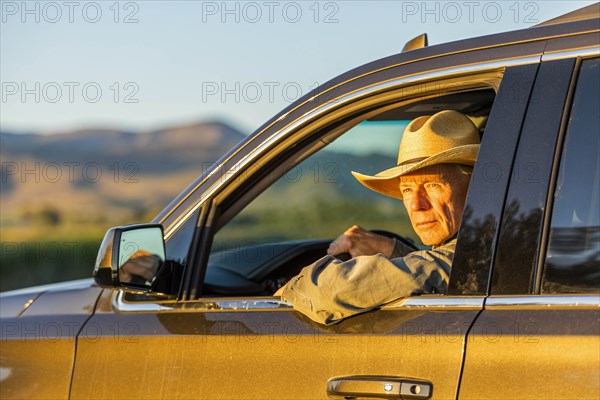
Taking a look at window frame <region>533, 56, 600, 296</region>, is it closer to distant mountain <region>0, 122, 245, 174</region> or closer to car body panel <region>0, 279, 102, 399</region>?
car body panel <region>0, 279, 102, 399</region>

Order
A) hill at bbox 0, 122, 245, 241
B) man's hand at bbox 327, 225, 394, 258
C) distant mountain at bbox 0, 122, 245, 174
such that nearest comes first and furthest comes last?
man's hand at bbox 327, 225, 394, 258
hill at bbox 0, 122, 245, 241
distant mountain at bbox 0, 122, 245, 174

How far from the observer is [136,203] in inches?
2891

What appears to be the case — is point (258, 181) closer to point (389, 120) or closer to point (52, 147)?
point (389, 120)

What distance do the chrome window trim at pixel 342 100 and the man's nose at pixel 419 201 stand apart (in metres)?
0.58

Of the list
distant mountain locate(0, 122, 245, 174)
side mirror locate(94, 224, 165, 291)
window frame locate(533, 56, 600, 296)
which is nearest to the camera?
window frame locate(533, 56, 600, 296)

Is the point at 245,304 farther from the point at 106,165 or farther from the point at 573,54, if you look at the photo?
the point at 106,165

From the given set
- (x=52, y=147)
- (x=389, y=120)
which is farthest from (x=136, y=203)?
(x=389, y=120)

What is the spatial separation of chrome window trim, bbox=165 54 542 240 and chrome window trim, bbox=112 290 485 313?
247 mm

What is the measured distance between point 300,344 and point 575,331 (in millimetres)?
786

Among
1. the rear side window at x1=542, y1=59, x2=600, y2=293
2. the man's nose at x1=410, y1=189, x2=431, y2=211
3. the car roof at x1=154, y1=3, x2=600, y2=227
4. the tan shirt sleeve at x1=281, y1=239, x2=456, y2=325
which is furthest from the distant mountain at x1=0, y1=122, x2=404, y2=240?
the rear side window at x1=542, y1=59, x2=600, y2=293

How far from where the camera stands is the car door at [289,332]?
9.11 ft

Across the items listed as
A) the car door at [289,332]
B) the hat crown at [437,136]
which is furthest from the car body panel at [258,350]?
the hat crown at [437,136]

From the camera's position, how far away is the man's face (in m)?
3.54

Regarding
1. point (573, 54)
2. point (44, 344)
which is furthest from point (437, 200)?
point (44, 344)
